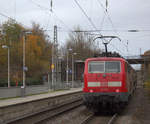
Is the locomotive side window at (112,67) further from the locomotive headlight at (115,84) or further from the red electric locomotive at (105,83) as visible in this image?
the locomotive headlight at (115,84)

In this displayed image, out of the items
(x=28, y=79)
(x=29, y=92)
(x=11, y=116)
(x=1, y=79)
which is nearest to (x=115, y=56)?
(x=11, y=116)

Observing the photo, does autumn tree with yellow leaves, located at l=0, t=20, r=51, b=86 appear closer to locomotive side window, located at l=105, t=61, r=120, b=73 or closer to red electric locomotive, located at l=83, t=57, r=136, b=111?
red electric locomotive, located at l=83, t=57, r=136, b=111

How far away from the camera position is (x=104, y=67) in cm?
1398

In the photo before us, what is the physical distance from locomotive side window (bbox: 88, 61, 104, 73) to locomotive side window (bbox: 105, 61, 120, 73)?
26cm

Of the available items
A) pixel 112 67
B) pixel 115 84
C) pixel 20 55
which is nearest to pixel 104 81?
pixel 115 84

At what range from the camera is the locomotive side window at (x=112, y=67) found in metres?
13.8

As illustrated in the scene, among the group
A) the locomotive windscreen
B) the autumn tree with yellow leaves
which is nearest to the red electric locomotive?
the locomotive windscreen

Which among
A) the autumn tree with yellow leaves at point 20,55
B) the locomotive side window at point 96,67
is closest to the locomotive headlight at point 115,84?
the locomotive side window at point 96,67

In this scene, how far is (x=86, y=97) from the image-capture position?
13.5m

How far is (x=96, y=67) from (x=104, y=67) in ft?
1.38

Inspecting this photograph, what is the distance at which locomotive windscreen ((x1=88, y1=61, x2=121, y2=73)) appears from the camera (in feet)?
45.5

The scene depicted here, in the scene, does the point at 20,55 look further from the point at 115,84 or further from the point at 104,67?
the point at 115,84

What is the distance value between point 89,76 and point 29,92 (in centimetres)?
1673

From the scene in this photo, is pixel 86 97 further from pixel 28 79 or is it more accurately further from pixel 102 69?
pixel 28 79
